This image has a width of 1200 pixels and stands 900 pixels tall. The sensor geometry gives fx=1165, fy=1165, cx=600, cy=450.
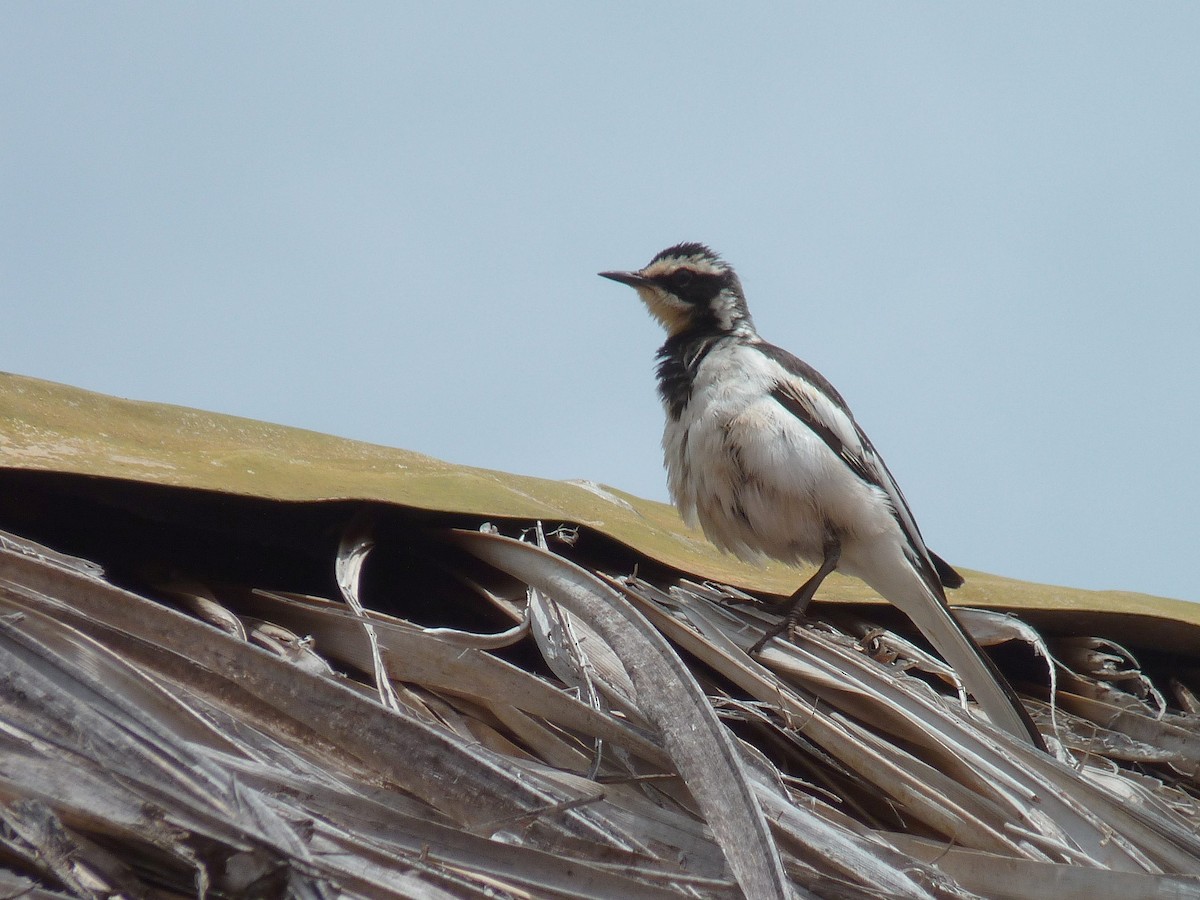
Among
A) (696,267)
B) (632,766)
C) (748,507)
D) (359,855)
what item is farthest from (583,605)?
(696,267)

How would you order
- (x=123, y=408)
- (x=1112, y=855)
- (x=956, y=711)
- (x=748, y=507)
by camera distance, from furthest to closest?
(x=748, y=507), (x=123, y=408), (x=956, y=711), (x=1112, y=855)

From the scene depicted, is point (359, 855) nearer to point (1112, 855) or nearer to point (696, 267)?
point (1112, 855)

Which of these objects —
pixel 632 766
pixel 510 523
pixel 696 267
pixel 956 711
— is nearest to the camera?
pixel 632 766

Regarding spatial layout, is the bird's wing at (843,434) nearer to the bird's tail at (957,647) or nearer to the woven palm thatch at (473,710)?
the bird's tail at (957,647)

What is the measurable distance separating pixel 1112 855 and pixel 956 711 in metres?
0.71

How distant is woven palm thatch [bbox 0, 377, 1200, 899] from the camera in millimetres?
1975

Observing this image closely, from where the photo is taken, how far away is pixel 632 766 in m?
2.62

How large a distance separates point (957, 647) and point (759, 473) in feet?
3.14

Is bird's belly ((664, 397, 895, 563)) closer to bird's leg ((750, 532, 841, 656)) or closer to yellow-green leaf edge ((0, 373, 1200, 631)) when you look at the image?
bird's leg ((750, 532, 841, 656))

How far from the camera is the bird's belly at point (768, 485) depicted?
446 cm

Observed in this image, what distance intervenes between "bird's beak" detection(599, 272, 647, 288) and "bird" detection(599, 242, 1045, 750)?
802 mm

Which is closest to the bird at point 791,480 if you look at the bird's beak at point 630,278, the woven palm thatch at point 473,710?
the woven palm thatch at point 473,710

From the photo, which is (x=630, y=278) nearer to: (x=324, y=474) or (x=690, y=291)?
(x=690, y=291)

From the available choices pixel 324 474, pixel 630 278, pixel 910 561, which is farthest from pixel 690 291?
pixel 324 474
